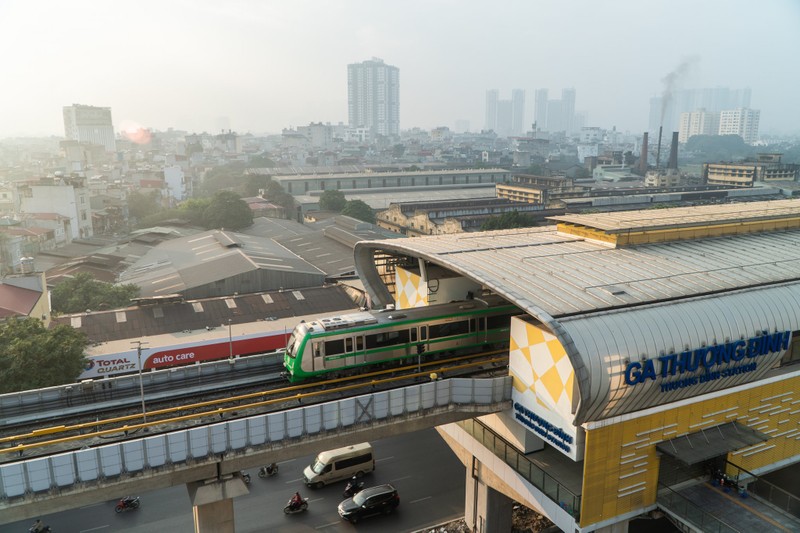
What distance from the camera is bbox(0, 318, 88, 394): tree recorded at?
27422 mm

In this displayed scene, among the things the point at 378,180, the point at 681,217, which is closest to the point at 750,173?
the point at 378,180

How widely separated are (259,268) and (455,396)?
104 ft

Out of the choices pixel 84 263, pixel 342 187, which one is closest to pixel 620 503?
pixel 84 263

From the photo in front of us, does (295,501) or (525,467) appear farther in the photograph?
(295,501)

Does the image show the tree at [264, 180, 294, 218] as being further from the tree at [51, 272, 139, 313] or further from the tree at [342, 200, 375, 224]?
the tree at [51, 272, 139, 313]

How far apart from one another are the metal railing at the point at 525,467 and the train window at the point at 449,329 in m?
3.52

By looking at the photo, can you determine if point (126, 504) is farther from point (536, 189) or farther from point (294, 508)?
point (536, 189)

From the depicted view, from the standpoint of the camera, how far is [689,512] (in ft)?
64.2

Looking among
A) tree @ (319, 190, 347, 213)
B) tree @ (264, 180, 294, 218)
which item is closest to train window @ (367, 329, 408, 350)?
tree @ (319, 190, 347, 213)

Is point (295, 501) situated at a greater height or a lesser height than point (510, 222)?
lesser

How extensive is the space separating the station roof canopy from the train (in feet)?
75.6

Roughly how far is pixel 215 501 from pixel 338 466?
1217 centimetres

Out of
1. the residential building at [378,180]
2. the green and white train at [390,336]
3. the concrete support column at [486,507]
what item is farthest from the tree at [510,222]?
the residential building at [378,180]

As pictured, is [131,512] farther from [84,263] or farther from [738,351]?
[84,263]
